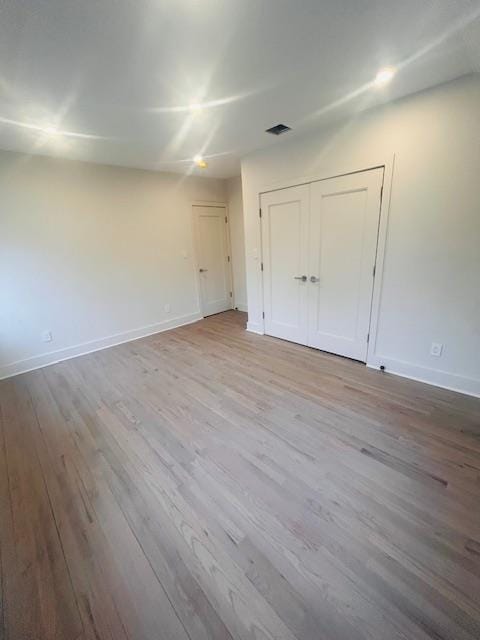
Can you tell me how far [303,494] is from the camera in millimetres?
1536

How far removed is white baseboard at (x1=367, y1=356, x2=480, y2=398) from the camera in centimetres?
232

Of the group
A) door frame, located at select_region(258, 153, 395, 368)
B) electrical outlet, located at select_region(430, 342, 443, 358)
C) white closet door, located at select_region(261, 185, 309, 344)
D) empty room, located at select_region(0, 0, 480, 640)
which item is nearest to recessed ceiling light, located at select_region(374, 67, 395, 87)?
empty room, located at select_region(0, 0, 480, 640)

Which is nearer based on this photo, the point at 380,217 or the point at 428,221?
the point at 428,221

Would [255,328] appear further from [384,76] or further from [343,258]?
[384,76]

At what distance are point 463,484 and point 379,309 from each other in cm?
160

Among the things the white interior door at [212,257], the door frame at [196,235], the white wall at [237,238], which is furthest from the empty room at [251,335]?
the white wall at [237,238]

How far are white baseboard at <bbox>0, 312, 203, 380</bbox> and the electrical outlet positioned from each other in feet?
11.8

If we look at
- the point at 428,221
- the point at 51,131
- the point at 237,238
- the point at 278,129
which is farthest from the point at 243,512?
the point at 237,238

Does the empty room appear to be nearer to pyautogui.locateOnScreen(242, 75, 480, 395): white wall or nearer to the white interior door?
pyautogui.locateOnScreen(242, 75, 480, 395): white wall

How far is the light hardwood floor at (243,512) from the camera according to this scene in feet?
3.45

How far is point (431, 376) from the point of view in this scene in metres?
2.52

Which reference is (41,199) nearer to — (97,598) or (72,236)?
(72,236)

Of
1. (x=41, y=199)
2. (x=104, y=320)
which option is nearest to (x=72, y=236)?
(x=41, y=199)

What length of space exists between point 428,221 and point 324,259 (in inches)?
40.2
